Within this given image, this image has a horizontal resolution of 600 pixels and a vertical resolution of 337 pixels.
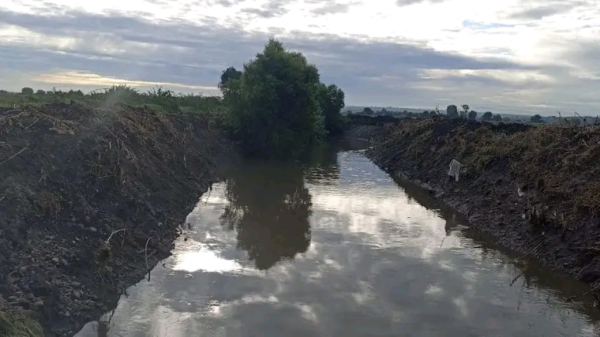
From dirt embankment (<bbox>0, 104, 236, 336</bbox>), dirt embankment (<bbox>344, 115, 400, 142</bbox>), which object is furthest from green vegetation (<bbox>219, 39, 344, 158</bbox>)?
dirt embankment (<bbox>344, 115, 400, 142</bbox>)

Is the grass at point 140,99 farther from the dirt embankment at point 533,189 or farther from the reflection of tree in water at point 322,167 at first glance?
the dirt embankment at point 533,189

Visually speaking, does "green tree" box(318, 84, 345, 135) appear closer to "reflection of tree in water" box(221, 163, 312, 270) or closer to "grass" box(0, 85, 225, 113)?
"grass" box(0, 85, 225, 113)

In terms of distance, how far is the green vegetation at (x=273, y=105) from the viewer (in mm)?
33531

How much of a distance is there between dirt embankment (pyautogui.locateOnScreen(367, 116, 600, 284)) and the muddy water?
85 centimetres

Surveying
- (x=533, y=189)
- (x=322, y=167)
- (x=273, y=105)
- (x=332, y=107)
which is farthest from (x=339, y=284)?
(x=332, y=107)

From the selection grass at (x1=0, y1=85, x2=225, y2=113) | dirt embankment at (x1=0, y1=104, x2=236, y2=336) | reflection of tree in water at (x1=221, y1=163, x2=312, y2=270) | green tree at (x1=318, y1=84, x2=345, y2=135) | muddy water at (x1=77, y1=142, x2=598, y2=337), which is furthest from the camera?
green tree at (x1=318, y1=84, x2=345, y2=135)

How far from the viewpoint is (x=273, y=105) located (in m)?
33.5

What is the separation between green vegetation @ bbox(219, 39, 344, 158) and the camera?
33.5 m

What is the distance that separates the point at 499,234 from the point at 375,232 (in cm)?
387

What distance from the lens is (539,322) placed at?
34.7 ft

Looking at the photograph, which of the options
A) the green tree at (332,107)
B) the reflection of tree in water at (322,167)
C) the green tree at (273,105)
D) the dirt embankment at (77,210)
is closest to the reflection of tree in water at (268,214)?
the reflection of tree in water at (322,167)

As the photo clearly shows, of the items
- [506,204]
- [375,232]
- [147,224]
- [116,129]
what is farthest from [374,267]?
[116,129]

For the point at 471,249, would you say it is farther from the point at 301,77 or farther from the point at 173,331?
the point at 301,77

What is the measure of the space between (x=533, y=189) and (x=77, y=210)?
14.0 metres
